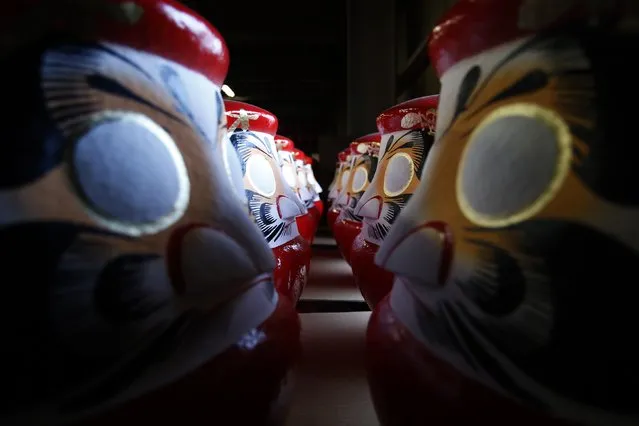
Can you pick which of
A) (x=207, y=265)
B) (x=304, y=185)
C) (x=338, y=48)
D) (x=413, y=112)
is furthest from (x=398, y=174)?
(x=338, y=48)

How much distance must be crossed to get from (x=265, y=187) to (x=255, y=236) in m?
0.68

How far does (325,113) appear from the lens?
12.1 metres

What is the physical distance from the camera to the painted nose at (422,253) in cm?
65

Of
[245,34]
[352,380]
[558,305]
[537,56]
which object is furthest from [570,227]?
[245,34]

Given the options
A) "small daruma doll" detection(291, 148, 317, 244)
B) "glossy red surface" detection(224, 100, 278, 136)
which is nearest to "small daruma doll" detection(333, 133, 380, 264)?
"small daruma doll" detection(291, 148, 317, 244)

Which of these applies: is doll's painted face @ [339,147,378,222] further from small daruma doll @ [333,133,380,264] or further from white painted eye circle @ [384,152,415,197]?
white painted eye circle @ [384,152,415,197]

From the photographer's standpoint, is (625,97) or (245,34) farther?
(245,34)

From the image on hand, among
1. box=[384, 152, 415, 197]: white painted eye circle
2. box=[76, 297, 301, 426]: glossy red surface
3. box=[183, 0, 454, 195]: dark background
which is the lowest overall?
box=[76, 297, 301, 426]: glossy red surface

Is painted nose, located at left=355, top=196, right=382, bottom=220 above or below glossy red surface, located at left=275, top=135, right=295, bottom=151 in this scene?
below

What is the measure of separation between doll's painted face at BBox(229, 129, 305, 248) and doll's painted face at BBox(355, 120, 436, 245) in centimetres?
19

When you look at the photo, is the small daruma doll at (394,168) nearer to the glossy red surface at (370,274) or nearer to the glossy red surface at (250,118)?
the glossy red surface at (370,274)

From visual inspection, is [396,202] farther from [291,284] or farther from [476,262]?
[476,262]

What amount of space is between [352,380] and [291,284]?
0.37 metres

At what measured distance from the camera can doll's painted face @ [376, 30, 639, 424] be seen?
20.4 inches
